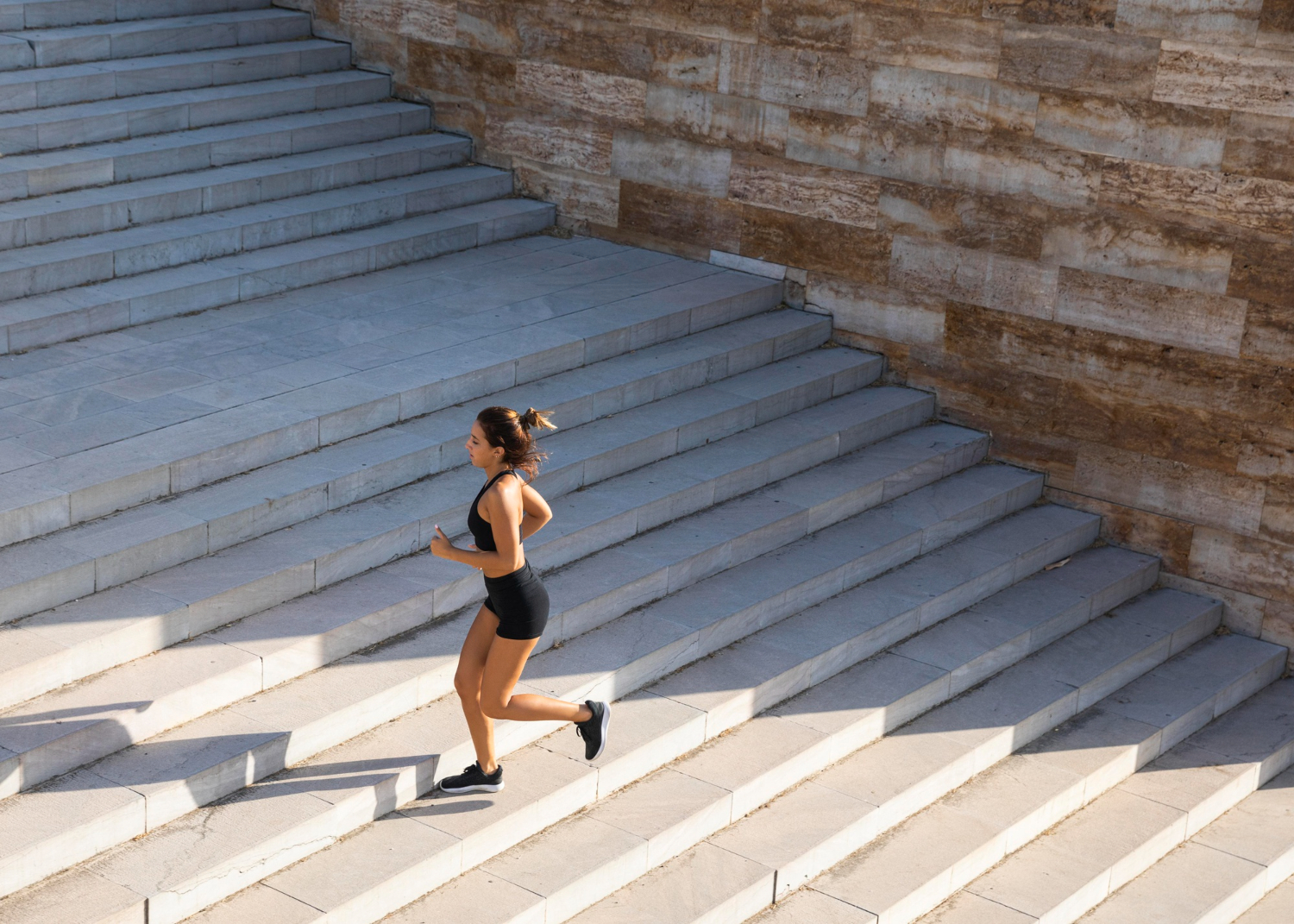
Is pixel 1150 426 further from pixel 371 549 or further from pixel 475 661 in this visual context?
pixel 475 661

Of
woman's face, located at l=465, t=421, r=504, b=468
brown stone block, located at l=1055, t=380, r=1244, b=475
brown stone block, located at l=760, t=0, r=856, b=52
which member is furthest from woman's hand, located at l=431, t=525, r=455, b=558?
brown stone block, located at l=760, t=0, r=856, b=52

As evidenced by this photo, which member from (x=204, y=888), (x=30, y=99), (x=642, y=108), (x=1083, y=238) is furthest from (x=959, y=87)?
(x=204, y=888)

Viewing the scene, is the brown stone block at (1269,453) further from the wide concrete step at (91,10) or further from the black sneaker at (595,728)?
the wide concrete step at (91,10)

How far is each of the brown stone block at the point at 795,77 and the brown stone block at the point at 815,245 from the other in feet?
2.53

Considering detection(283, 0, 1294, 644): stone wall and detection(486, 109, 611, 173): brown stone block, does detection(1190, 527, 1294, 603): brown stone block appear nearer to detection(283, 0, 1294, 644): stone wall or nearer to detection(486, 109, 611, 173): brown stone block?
detection(283, 0, 1294, 644): stone wall

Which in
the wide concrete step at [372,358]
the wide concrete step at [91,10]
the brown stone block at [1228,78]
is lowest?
the wide concrete step at [372,358]

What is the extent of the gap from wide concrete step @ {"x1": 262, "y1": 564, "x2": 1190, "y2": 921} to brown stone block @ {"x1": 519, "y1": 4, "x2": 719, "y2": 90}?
162 inches

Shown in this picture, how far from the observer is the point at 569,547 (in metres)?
7.82

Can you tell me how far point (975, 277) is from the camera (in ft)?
32.4

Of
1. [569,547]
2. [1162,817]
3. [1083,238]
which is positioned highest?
Result: [1083,238]

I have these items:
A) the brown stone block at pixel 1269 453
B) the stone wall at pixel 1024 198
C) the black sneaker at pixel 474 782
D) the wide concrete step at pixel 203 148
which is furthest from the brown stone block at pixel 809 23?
the black sneaker at pixel 474 782

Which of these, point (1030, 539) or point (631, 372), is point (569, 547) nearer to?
point (631, 372)

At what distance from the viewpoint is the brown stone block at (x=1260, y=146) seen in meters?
8.61

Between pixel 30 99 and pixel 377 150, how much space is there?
93.0 inches
